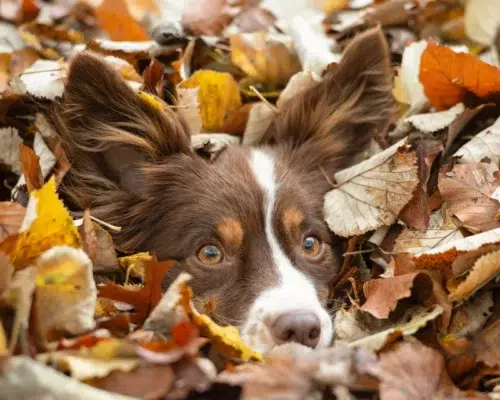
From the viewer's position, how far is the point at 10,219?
8.17ft

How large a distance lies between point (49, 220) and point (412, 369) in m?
1.27

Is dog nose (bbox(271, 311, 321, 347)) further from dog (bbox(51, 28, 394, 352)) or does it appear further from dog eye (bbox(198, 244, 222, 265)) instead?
dog eye (bbox(198, 244, 222, 265))

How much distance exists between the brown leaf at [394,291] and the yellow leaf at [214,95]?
1505 millimetres

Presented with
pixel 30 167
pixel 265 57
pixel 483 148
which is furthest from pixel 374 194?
pixel 30 167

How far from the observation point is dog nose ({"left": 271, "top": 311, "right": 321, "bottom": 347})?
2680mm

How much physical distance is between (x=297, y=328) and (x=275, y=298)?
0.25 m

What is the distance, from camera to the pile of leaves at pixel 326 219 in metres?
1.94

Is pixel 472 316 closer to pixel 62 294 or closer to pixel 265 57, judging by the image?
pixel 62 294

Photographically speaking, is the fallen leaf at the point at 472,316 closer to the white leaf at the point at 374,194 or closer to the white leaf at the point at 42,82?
the white leaf at the point at 374,194

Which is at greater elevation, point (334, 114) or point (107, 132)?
point (107, 132)

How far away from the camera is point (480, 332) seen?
2.44 m

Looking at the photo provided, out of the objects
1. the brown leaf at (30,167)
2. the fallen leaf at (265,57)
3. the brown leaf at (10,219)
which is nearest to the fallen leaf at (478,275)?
the brown leaf at (10,219)

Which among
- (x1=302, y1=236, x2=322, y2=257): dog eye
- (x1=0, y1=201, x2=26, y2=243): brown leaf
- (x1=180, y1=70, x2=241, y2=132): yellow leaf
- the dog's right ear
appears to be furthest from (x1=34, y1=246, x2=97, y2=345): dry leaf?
(x1=180, y1=70, x2=241, y2=132): yellow leaf

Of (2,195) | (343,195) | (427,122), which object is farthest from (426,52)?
(2,195)
